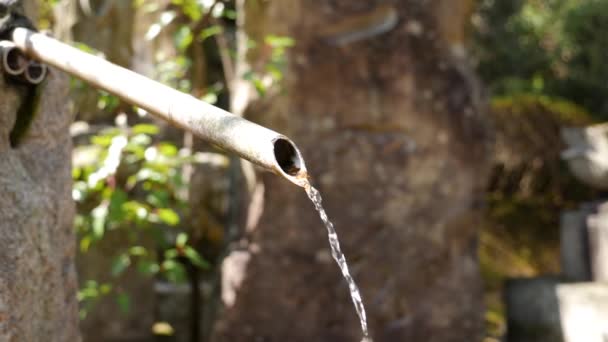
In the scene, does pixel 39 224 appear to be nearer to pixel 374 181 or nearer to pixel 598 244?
pixel 374 181

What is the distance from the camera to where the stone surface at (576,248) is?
405cm

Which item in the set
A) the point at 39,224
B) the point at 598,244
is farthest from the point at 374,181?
the point at 39,224

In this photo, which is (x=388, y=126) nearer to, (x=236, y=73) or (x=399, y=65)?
(x=399, y=65)

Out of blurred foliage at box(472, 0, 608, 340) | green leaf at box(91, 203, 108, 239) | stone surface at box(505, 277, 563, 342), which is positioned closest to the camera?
green leaf at box(91, 203, 108, 239)

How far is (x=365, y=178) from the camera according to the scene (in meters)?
3.32

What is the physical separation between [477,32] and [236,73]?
5.00 meters

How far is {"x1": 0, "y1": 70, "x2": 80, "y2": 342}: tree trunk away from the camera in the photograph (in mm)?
1435

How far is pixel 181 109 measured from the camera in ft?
4.00

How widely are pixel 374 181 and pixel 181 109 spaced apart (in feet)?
7.16

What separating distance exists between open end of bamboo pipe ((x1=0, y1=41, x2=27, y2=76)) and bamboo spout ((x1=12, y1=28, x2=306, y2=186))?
0.02 m

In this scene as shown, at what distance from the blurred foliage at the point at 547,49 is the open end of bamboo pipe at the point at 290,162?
6.55m

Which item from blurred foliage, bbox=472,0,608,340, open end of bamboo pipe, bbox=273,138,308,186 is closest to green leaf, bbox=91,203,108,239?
open end of bamboo pipe, bbox=273,138,308,186

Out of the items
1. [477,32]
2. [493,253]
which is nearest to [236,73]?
[493,253]

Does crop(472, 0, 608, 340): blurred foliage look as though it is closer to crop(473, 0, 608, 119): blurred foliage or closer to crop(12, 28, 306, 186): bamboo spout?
crop(473, 0, 608, 119): blurred foliage
